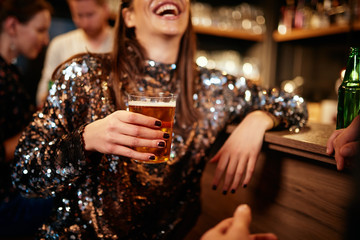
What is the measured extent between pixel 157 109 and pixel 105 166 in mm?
341

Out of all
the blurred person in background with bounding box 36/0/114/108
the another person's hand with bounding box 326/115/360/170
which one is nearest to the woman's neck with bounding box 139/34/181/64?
the another person's hand with bounding box 326/115/360/170

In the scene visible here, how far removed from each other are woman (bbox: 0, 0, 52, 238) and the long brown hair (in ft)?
2.17

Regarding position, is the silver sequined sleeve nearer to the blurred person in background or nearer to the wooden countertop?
the wooden countertop

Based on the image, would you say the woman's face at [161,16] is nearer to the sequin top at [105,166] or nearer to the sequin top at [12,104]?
the sequin top at [105,166]

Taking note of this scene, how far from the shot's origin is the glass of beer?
2.56 feet

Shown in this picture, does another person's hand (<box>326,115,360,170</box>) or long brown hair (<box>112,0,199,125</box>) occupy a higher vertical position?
long brown hair (<box>112,0,199,125</box>)

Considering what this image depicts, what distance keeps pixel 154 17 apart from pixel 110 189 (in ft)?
2.05

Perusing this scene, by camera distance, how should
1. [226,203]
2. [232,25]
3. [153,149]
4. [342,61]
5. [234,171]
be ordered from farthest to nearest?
[232,25]
[342,61]
[226,203]
[234,171]
[153,149]

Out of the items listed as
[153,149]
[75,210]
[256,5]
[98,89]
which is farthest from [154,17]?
[256,5]

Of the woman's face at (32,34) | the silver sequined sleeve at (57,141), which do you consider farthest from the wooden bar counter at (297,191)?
the woman's face at (32,34)

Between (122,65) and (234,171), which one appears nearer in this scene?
(234,171)

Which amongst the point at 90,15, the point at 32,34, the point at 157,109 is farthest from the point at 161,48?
the point at 90,15

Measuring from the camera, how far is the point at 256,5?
3.79 m

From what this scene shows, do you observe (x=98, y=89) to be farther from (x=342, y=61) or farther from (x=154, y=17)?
(x=342, y=61)
